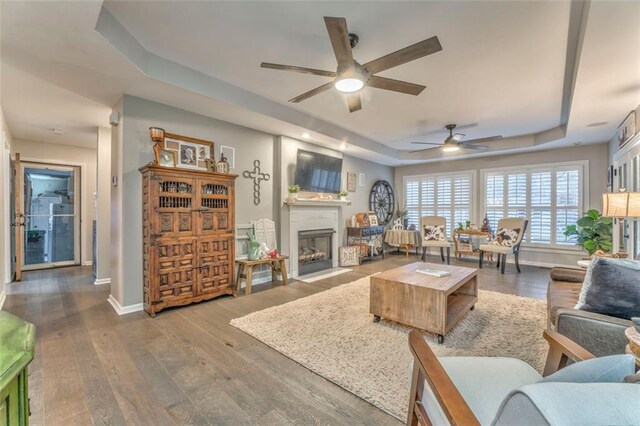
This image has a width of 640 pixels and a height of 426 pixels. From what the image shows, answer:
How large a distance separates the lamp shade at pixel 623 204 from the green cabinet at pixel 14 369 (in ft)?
13.9

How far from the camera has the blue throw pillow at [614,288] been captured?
162 cm

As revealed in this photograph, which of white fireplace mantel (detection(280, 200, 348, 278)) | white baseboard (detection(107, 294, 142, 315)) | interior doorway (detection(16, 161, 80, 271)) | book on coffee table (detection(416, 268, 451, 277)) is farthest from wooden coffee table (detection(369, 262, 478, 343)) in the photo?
interior doorway (detection(16, 161, 80, 271))

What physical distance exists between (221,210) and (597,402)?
375 cm

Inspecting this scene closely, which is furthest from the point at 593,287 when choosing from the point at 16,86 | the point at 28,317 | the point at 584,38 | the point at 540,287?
the point at 16,86

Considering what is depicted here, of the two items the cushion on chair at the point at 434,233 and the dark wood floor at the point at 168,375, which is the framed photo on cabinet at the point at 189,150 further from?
the cushion on chair at the point at 434,233

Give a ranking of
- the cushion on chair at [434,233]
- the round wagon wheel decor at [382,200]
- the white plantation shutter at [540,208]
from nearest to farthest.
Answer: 1. the white plantation shutter at [540,208]
2. the cushion on chair at [434,233]
3. the round wagon wheel decor at [382,200]

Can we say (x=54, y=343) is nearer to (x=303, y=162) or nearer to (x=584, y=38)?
(x=303, y=162)

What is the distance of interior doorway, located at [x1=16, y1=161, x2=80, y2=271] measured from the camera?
221 inches

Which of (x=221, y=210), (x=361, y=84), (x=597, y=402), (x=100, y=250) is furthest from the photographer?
(x=100, y=250)

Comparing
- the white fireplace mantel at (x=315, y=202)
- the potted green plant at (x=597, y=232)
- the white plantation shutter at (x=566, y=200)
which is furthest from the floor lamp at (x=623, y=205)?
the white fireplace mantel at (x=315, y=202)

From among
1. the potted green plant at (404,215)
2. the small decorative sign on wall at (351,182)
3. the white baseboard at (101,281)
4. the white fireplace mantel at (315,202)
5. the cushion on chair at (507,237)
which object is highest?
the small decorative sign on wall at (351,182)

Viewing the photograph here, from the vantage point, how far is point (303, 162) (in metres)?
5.29

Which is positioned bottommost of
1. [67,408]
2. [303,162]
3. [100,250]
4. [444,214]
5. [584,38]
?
[67,408]

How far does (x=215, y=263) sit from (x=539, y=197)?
260 inches
